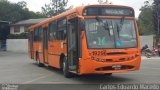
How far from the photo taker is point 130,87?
534 inches

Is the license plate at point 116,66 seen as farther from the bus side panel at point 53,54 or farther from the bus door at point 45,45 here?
the bus door at point 45,45

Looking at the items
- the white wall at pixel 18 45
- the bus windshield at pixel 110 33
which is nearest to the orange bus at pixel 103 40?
the bus windshield at pixel 110 33

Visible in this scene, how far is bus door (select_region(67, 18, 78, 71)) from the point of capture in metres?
15.7

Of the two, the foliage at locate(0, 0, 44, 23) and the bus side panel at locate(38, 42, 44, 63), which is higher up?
the foliage at locate(0, 0, 44, 23)

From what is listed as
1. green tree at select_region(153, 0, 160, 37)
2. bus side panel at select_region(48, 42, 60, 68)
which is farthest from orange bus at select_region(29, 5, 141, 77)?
green tree at select_region(153, 0, 160, 37)

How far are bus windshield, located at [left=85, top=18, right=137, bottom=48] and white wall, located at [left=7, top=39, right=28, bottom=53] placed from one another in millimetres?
42656

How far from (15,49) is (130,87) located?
47193 millimetres

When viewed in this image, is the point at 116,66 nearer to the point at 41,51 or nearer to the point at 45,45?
the point at 45,45

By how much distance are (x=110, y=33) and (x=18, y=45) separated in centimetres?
4511

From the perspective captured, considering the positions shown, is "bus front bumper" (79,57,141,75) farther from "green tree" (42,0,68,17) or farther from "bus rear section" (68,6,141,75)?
"green tree" (42,0,68,17)

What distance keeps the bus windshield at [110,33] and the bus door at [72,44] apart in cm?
79

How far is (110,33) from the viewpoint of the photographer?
1521cm

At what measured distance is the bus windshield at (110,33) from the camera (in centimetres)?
1504

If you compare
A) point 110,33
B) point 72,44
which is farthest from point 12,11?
point 110,33
